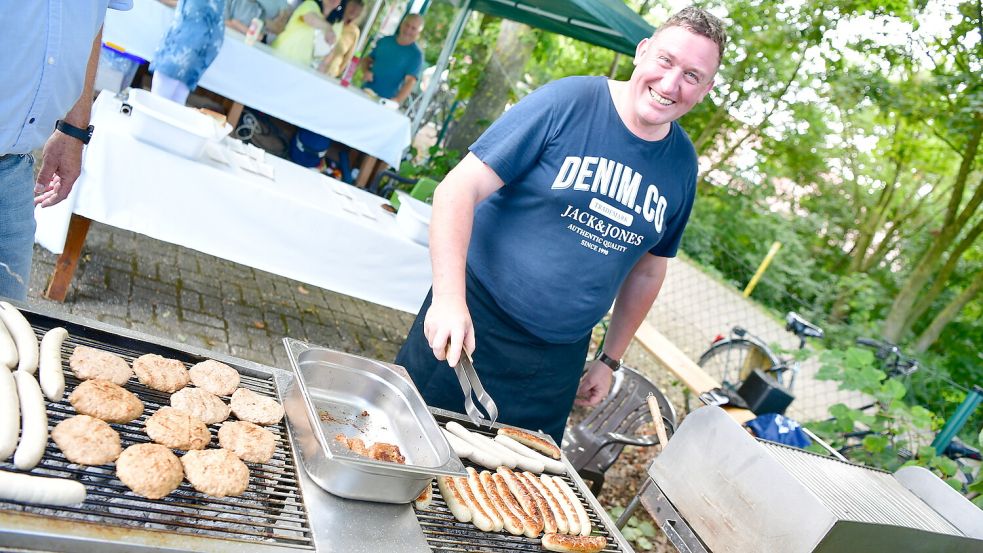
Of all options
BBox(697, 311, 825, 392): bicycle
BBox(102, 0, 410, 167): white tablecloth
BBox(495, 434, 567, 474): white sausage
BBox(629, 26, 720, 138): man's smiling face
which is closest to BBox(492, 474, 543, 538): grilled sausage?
BBox(495, 434, 567, 474): white sausage

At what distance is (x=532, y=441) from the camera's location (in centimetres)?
235

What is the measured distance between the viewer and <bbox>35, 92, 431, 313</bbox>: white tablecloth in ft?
12.1

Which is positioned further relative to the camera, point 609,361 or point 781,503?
point 609,361

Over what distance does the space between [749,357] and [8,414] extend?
279 inches

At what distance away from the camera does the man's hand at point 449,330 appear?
74.7 inches

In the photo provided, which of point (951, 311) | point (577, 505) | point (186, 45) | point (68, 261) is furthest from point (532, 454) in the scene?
point (951, 311)

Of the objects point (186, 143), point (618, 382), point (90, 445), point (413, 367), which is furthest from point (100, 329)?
point (618, 382)

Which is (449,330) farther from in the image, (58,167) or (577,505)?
(58,167)

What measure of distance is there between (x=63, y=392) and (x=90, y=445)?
225mm

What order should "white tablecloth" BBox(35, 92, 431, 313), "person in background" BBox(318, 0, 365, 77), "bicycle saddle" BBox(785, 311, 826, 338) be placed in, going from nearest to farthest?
"white tablecloth" BBox(35, 92, 431, 313), "bicycle saddle" BBox(785, 311, 826, 338), "person in background" BBox(318, 0, 365, 77)

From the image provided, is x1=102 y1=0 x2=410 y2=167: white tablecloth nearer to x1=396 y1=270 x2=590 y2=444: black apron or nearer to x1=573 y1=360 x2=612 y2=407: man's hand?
x1=396 y1=270 x2=590 y2=444: black apron

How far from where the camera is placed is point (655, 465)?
263 cm

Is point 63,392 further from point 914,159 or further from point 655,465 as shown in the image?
point 914,159

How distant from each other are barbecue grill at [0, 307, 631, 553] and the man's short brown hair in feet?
5.60
